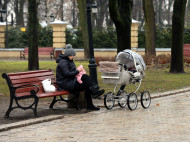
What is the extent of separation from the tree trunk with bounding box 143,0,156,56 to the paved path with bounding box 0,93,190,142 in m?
20.7

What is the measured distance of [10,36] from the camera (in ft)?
148

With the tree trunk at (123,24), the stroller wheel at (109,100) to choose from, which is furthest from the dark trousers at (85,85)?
the tree trunk at (123,24)

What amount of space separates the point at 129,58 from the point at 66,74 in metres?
1.42

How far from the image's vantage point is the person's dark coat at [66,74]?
11016 mm

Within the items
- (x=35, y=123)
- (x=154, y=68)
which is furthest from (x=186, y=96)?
(x=154, y=68)

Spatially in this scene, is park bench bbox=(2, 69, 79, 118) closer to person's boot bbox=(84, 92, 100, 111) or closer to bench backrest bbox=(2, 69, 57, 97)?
bench backrest bbox=(2, 69, 57, 97)

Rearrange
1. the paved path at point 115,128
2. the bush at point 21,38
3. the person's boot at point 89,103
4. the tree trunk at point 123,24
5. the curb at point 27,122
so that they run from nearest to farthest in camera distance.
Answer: the paved path at point 115,128, the curb at point 27,122, the person's boot at point 89,103, the tree trunk at point 123,24, the bush at point 21,38

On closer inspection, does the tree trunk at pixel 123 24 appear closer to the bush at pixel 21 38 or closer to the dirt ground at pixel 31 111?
the dirt ground at pixel 31 111

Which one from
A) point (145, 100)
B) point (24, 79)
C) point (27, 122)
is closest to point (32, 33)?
point (145, 100)

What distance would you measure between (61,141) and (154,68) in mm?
18723

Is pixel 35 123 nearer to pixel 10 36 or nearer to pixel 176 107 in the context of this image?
pixel 176 107

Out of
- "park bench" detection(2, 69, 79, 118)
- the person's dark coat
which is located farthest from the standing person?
"park bench" detection(2, 69, 79, 118)

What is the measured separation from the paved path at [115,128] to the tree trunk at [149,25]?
815 inches

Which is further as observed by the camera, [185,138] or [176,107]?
[176,107]
